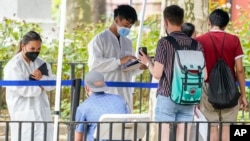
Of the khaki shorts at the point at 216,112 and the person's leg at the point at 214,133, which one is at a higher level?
the khaki shorts at the point at 216,112

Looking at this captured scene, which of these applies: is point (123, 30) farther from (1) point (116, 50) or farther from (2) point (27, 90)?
(2) point (27, 90)

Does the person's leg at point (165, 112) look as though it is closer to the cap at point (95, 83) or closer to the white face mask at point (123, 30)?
the cap at point (95, 83)

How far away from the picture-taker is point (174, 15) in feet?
34.4

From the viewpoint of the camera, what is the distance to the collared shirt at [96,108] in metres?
9.98

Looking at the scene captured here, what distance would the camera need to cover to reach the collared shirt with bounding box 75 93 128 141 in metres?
9.98

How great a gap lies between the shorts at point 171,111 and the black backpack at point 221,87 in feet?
1.91

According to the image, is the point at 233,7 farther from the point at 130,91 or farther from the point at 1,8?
the point at 130,91

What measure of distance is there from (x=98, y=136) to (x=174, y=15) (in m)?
1.52

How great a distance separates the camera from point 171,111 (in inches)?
Result: 410

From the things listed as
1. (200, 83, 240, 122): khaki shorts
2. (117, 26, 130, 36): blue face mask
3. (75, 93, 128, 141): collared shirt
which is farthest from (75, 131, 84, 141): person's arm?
(117, 26, 130, 36): blue face mask

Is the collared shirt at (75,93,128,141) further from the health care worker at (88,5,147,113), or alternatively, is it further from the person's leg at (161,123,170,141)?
the health care worker at (88,5,147,113)

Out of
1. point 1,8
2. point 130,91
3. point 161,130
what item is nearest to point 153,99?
point 130,91

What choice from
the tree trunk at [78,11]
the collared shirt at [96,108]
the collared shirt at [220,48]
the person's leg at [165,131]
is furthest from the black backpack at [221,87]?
the tree trunk at [78,11]

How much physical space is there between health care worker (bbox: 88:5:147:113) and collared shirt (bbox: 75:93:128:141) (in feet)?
5.59
